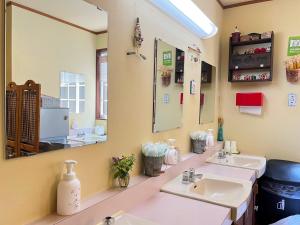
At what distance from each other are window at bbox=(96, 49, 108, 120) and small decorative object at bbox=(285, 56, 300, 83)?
219 cm

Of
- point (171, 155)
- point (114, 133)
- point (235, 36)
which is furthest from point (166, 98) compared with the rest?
point (235, 36)

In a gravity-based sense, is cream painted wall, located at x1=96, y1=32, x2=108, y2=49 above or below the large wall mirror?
above

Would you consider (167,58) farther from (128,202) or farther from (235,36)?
(235,36)

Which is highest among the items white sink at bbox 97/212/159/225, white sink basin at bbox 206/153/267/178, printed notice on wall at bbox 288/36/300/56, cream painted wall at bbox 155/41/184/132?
printed notice on wall at bbox 288/36/300/56

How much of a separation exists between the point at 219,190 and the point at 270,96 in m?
1.50

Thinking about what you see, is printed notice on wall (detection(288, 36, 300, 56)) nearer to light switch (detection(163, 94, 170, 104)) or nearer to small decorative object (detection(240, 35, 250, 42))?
small decorative object (detection(240, 35, 250, 42))

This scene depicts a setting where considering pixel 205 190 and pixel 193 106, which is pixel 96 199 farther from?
pixel 193 106

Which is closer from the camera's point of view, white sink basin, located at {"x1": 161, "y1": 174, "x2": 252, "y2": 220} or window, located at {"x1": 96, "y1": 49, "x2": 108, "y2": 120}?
window, located at {"x1": 96, "y1": 49, "x2": 108, "y2": 120}

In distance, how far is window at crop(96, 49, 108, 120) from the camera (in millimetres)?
1166

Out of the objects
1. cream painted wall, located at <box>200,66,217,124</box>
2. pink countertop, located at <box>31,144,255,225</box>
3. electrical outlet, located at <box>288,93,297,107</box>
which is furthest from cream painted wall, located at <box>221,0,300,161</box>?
pink countertop, located at <box>31,144,255,225</box>

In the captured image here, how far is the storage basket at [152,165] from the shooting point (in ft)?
4.74

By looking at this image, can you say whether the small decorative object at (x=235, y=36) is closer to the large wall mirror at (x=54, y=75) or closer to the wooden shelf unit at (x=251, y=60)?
the wooden shelf unit at (x=251, y=60)

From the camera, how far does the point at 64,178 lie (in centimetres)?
96

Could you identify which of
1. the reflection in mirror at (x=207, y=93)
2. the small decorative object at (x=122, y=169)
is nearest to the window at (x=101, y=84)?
the small decorative object at (x=122, y=169)
